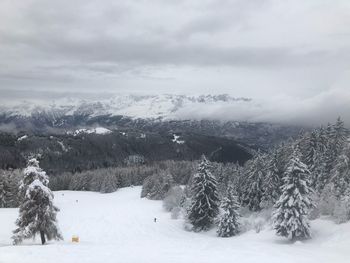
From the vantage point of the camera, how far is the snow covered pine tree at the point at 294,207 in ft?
143

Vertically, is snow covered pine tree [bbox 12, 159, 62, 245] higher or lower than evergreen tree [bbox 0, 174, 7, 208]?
higher

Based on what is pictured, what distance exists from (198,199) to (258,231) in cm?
1155

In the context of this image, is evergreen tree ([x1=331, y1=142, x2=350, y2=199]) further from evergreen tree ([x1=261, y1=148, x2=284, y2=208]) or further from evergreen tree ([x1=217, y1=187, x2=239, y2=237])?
evergreen tree ([x1=217, y1=187, x2=239, y2=237])

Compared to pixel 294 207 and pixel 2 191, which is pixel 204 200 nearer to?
pixel 294 207

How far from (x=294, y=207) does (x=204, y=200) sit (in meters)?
18.8

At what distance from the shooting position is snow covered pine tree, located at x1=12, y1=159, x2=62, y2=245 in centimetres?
3709

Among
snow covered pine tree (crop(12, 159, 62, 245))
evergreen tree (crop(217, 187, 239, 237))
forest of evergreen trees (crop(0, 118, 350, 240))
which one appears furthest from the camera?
evergreen tree (crop(217, 187, 239, 237))

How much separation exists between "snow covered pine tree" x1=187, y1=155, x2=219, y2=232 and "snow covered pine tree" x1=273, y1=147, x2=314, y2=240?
52.8ft

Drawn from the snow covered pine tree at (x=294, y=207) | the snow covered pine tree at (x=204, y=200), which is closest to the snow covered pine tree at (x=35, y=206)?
the snow covered pine tree at (x=294, y=207)

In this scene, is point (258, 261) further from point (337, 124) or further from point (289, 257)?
point (337, 124)

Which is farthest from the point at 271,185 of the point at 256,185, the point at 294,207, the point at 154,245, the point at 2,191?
the point at 2,191

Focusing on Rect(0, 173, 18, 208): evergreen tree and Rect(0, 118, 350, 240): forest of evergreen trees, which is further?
Rect(0, 173, 18, 208): evergreen tree

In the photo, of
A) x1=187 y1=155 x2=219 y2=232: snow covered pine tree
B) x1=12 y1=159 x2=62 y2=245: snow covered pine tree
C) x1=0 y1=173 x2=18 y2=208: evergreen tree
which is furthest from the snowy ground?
x1=0 y1=173 x2=18 y2=208: evergreen tree

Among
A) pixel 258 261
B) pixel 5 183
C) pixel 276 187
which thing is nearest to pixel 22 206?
pixel 258 261
